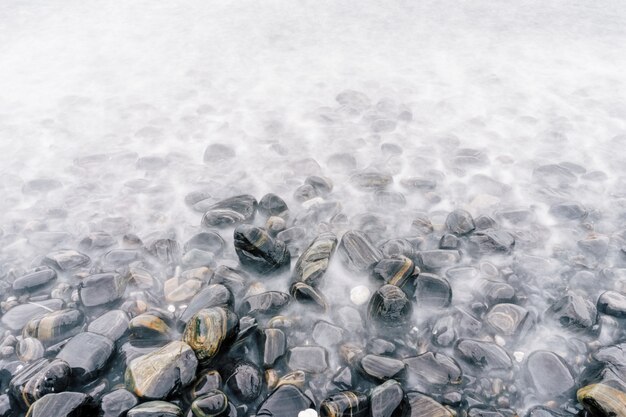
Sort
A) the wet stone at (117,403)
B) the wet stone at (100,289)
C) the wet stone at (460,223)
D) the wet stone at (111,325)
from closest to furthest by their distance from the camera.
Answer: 1. the wet stone at (117,403)
2. the wet stone at (111,325)
3. the wet stone at (100,289)
4. the wet stone at (460,223)

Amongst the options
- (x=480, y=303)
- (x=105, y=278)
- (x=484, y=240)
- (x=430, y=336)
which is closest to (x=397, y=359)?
(x=430, y=336)

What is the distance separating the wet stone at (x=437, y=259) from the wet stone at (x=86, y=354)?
2.17m

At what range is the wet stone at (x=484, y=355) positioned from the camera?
8.20 feet

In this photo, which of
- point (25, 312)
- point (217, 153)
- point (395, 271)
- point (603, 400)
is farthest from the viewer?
point (217, 153)

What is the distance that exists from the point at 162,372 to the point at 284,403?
669 mm

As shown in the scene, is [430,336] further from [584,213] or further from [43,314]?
[43,314]

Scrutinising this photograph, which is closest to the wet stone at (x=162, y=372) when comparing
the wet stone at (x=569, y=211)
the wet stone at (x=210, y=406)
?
the wet stone at (x=210, y=406)

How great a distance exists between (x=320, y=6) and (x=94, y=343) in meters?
7.48

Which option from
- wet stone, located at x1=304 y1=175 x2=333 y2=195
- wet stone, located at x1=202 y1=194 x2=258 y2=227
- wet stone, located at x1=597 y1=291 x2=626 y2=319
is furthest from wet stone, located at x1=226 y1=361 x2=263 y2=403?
wet stone, located at x1=597 y1=291 x2=626 y2=319

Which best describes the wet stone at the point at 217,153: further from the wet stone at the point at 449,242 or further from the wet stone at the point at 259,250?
the wet stone at the point at 449,242

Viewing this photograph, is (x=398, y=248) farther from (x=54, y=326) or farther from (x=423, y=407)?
(x=54, y=326)

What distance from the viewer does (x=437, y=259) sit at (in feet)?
10.4

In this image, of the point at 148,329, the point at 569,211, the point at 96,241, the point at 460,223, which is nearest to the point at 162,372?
the point at 148,329

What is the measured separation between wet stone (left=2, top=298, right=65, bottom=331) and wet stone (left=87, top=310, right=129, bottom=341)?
0.37m
